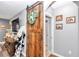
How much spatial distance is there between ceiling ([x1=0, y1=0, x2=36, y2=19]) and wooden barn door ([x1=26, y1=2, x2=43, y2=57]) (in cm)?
10

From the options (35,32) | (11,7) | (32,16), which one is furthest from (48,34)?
(11,7)

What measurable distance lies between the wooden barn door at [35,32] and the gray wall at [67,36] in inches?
9.0

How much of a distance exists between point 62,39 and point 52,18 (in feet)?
1.14

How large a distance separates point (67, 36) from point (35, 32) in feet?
1.58

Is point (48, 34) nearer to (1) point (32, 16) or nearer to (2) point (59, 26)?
(2) point (59, 26)

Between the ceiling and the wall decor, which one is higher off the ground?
the ceiling

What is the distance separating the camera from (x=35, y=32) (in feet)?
7.59

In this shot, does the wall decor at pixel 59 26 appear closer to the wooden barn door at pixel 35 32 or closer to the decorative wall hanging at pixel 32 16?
the wooden barn door at pixel 35 32

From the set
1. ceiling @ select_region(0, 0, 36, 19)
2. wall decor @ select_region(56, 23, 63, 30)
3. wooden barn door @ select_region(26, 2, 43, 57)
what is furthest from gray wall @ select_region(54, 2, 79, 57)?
ceiling @ select_region(0, 0, 36, 19)

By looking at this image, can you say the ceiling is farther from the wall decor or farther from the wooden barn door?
the wall decor

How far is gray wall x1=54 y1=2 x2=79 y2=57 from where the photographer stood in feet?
7.40

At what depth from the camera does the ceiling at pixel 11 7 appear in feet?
7.51

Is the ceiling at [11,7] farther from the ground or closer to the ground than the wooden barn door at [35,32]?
farther from the ground

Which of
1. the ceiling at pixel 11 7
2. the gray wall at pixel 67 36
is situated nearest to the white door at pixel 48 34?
the gray wall at pixel 67 36
